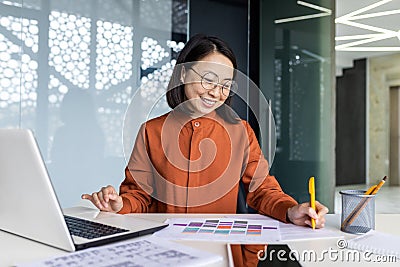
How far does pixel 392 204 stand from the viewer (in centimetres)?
569

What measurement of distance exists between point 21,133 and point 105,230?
0.93ft

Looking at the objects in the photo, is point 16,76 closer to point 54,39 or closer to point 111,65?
point 54,39

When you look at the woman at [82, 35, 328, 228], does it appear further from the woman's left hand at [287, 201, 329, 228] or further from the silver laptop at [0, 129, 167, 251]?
the silver laptop at [0, 129, 167, 251]

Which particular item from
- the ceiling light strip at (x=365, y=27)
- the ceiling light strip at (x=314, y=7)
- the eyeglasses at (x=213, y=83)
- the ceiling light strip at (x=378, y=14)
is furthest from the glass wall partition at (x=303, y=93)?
the eyeglasses at (x=213, y=83)

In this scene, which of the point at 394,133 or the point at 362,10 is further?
the point at 394,133

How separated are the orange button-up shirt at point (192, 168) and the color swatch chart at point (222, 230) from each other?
8.5 inches

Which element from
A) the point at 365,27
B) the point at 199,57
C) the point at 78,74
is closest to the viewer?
the point at 199,57

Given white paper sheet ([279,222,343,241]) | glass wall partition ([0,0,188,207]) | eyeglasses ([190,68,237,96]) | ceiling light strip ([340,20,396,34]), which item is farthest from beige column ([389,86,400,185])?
white paper sheet ([279,222,343,241])

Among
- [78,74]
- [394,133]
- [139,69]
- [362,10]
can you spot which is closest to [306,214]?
[78,74]

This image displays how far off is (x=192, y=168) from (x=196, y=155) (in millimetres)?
42

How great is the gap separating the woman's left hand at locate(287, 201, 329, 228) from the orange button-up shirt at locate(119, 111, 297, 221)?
0.23 metres

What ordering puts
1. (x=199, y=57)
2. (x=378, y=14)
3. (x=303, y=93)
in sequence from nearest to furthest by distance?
(x=199, y=57) → (x=303, y=93) → (x=378, y=14)

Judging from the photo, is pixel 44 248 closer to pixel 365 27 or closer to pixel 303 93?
pixel 303 93

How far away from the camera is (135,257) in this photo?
0.75 m
